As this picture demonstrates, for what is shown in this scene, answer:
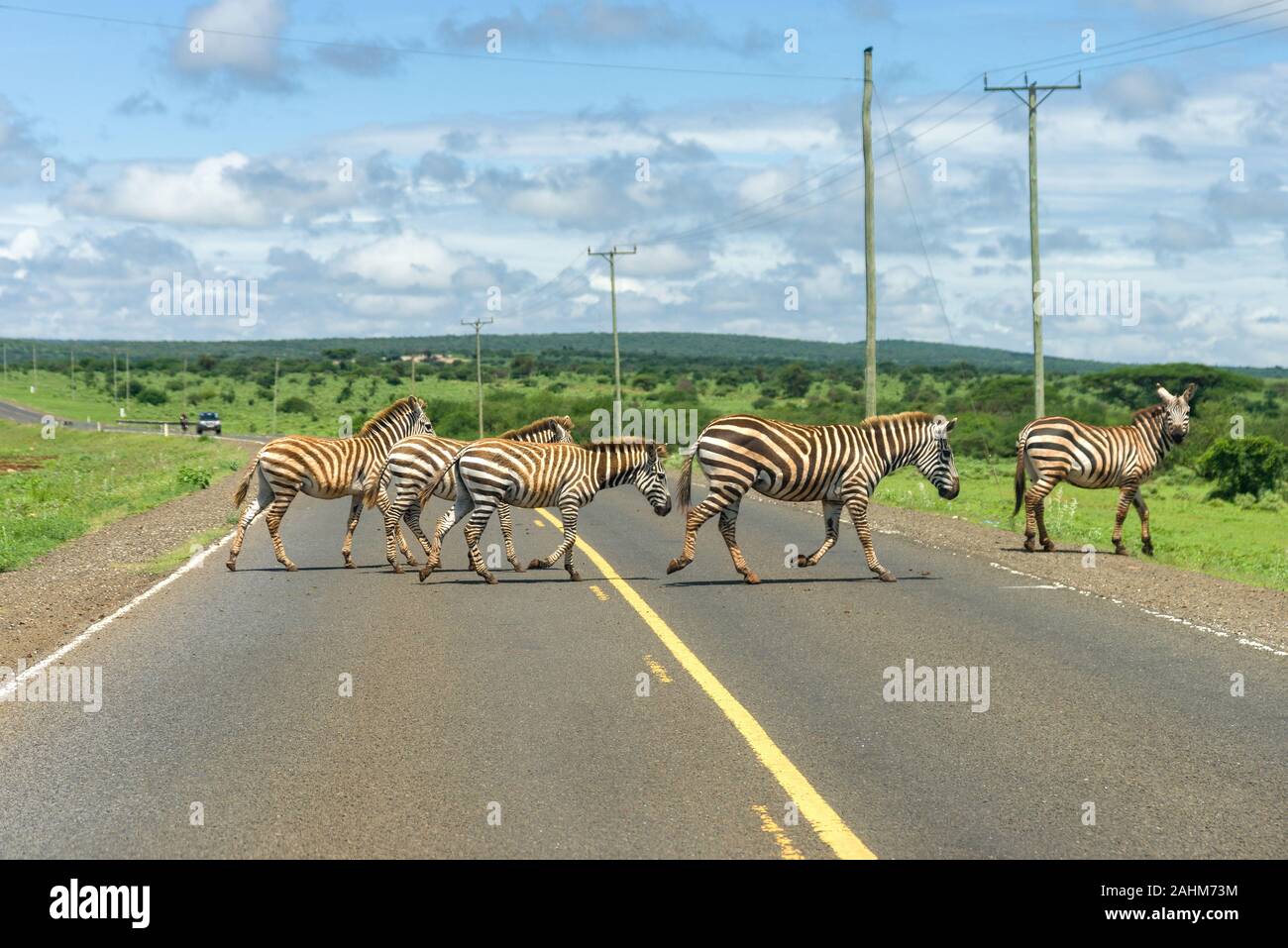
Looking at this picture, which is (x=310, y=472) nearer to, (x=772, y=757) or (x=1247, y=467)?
(x=772, y=757)

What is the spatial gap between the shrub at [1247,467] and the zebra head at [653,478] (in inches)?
1099

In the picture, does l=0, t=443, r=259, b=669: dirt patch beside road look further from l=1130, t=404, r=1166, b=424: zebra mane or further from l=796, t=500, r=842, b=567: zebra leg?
l=1130, t=404, r=1166, b=424: zebra mane

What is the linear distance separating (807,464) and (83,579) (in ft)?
28.1

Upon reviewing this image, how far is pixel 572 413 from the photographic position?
298 feet

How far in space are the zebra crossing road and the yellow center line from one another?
27 mm

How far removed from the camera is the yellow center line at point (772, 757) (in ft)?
21.7

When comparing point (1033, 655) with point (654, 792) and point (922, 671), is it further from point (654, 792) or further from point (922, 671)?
point (654, 792)

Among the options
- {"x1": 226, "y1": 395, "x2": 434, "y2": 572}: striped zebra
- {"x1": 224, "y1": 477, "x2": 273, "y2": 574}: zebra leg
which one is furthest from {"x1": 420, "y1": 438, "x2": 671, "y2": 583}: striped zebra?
{"x1": 224, "y1": 477, "x2": 273, "y2": 574}: zebra leg

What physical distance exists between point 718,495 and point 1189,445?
40.3 metres


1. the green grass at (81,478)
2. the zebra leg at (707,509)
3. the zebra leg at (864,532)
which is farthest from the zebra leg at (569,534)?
the green grass at (81,478)

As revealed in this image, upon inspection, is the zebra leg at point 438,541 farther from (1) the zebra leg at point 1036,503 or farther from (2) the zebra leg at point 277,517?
(1) the zebra leg at point 1036,503

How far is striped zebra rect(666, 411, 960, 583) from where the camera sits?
16391 mm

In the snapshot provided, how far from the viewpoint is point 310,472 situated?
18.2 meters

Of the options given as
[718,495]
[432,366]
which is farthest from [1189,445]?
[432,366]
